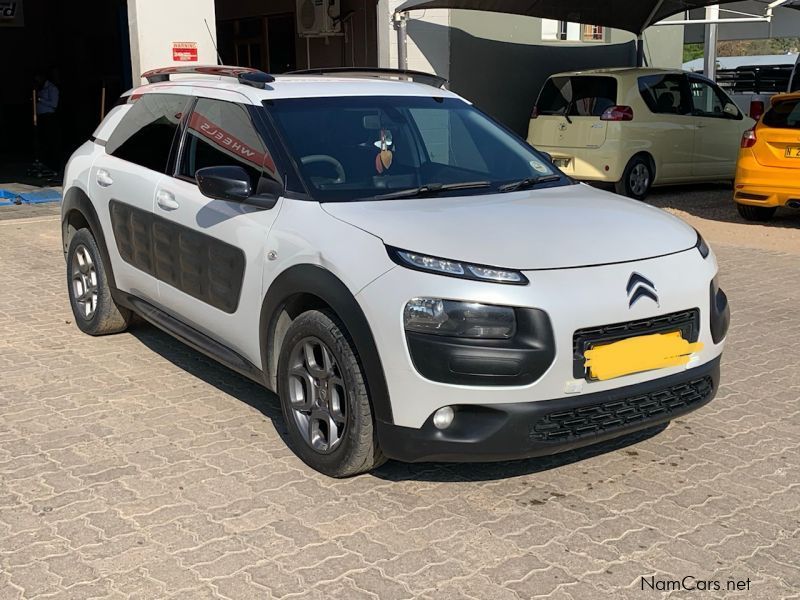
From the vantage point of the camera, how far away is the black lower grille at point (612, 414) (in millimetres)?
3549

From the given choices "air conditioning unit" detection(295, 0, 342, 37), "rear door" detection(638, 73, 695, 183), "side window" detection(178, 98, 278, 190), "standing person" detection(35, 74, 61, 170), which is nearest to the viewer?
"side window" detection(178, 98, 278, 190)

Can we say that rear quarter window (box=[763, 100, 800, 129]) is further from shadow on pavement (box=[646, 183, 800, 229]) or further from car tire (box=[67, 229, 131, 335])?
car tire (box=[67, 229, 131, 335])

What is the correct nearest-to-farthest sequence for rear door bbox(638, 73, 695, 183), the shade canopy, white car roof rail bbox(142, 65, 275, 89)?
1. white car roof rail bbox(142, 65, 275, 89)
2. rear door bbox(638, 73, 695, 183)
3. the shade canopy

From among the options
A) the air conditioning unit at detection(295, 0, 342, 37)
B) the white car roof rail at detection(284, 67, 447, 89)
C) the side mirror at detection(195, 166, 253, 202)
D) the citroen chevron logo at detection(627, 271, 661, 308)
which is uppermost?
the air conditioning unit at detection(295, 0, 342, 37)

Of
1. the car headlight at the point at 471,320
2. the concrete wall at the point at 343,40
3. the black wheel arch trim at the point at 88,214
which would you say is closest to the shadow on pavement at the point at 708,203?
the concrete wall at the point at 343,40

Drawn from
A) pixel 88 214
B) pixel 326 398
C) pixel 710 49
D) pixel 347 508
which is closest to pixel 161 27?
pixel 88 214

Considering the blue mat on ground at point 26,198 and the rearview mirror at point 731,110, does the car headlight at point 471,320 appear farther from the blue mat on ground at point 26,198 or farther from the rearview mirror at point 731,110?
the rearview mirror at point 731,110

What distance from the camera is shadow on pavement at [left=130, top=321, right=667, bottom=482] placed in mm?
4047

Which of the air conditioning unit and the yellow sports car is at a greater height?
the air conditioning unit

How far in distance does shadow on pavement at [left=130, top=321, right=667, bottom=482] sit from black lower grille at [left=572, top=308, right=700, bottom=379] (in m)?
0.76

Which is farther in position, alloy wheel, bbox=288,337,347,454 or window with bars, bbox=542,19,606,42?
window with bars, bbox=542,19,606,42

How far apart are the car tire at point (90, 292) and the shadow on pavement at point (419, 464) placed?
2.00ft

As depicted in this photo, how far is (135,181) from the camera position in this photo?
17.4 feet

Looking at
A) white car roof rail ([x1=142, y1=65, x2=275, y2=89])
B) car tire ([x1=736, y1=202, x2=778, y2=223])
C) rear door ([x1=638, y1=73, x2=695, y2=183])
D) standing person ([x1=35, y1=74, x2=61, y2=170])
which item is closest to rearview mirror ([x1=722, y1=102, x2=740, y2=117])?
rear door ([x1=638, y1=73, x2=695, y2=183])
